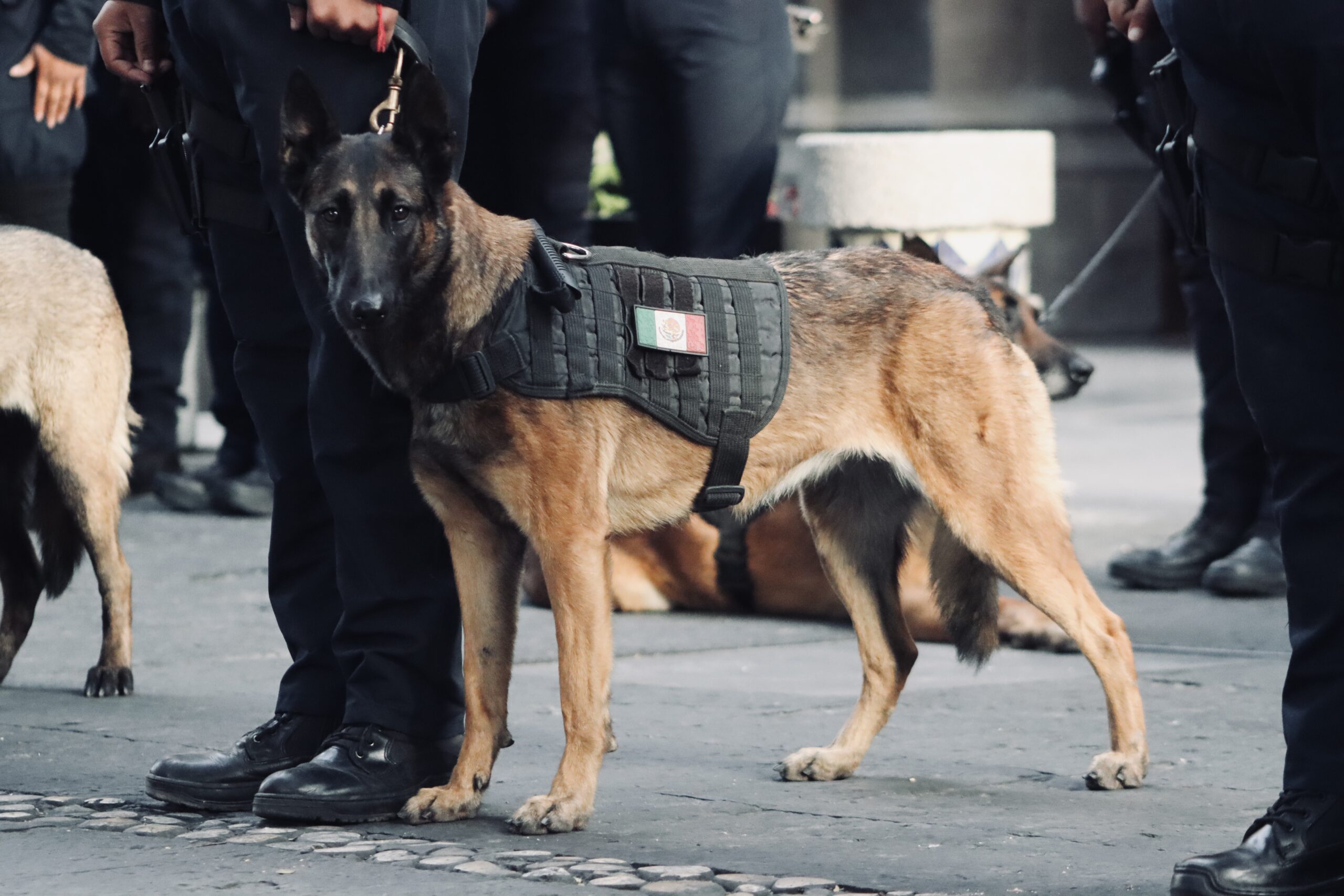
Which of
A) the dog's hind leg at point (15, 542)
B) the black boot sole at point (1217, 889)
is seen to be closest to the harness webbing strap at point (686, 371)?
the black boot sole at point (1217, 889)

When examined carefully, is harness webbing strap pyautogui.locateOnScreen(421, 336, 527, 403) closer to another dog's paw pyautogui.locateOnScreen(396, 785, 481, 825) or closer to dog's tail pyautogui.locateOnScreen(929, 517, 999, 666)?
another dog's paw pyautogui.locateOnScreen(396, 785, 481, 825)

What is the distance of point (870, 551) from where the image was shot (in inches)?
172

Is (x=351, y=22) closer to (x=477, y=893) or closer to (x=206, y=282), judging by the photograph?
(x=477, y=893)

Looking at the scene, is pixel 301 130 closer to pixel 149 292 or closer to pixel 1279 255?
pixel 1279 255

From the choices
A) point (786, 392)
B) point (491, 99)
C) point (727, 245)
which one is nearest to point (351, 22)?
point (786, 392)

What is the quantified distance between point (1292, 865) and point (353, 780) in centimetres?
164

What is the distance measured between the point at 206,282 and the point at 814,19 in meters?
2.98

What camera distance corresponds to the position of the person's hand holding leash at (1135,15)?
3391 millimetres

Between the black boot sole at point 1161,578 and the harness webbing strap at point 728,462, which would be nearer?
the harness webbing strap at point 728,462

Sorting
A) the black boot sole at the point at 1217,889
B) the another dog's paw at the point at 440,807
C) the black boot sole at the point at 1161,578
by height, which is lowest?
the black boot sole at the point at 1161,578

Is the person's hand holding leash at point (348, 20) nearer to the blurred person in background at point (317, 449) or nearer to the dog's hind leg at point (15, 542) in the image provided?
the blurred person in background at point (317, 449)

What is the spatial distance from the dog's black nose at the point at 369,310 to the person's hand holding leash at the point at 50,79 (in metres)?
3.92

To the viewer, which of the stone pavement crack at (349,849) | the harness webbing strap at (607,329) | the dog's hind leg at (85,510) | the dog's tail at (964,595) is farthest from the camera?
the dog's hind leg at (85,510)

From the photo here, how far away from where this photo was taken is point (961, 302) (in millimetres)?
4191
